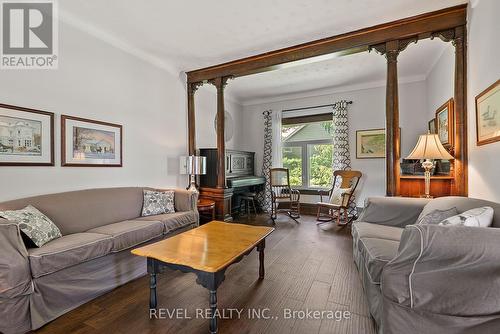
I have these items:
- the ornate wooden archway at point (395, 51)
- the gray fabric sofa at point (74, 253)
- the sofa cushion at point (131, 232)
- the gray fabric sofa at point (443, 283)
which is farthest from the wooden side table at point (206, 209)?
the gray fabric sofa at point (443, 283)

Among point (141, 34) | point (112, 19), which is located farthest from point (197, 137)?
point (112, 19)

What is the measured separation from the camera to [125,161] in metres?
3.37

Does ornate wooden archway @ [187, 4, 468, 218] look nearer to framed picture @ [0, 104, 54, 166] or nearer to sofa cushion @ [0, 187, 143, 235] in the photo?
sofa cushion @ [0, 187, 143, 235]

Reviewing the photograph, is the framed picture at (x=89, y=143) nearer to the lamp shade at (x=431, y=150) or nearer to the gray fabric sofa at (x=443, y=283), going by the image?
the gray fabric sofa at (x=443, y=283)

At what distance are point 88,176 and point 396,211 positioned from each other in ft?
12.1

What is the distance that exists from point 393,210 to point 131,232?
9.26 feet

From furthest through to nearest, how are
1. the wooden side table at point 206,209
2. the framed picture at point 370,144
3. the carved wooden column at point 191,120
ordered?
the framed picture at point 370,144, the carved wooden column at point 191,120, the wooden side table at point 206,209

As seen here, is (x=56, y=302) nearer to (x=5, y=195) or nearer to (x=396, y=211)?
(x=5, y=195)

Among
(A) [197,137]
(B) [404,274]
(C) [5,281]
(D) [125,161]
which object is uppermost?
(A) [197,137]

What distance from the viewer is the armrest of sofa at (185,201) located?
10.9 feet

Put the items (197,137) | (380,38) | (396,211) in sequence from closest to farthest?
1. (396,211)
2. (380,38)
3. (197,137)

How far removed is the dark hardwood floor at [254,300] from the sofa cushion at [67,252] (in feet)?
1.27

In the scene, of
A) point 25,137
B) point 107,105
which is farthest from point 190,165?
point 25,137

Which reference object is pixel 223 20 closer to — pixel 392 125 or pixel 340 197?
pixel 392 125
